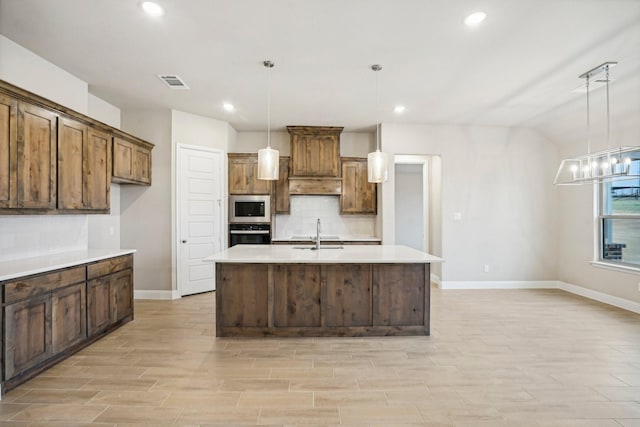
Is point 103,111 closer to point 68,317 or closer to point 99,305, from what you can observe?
point 99,305

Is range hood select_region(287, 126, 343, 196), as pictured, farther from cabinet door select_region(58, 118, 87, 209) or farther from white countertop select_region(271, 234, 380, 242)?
cabinet door select_region(58, 118, 87, 209)

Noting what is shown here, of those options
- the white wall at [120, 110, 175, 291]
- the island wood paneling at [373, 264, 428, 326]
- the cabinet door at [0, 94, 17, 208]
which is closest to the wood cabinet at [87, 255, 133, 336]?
the cabinet door at [0, 94, 17, 208]

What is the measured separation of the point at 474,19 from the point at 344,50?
115cm

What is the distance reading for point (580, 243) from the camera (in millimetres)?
5395

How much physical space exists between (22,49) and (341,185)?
444 centimetres

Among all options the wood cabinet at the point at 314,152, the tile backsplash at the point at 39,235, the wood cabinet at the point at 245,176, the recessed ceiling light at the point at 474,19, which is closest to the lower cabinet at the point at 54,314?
the tile backsplash at the point at 39,235

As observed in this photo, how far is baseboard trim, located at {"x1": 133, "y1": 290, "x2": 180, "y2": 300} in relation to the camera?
5.07 metres

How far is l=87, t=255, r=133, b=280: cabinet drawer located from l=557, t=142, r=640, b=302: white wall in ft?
21.5

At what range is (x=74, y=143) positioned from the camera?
342 cm

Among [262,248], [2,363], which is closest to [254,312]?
[262,248]

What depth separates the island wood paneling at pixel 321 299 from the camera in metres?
3.52

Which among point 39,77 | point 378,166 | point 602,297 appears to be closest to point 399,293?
point 378,166

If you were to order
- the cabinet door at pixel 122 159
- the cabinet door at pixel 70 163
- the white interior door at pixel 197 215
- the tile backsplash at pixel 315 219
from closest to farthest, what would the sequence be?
the cabinet door at pixel 70 163 < the cabinet door at pixel 122 159 < the white interior door at pixel 197 215 < the tile backsplash at pixel 315 219

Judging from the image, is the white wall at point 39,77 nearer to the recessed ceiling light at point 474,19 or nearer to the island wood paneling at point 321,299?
the island wood paneling at point 321,299
